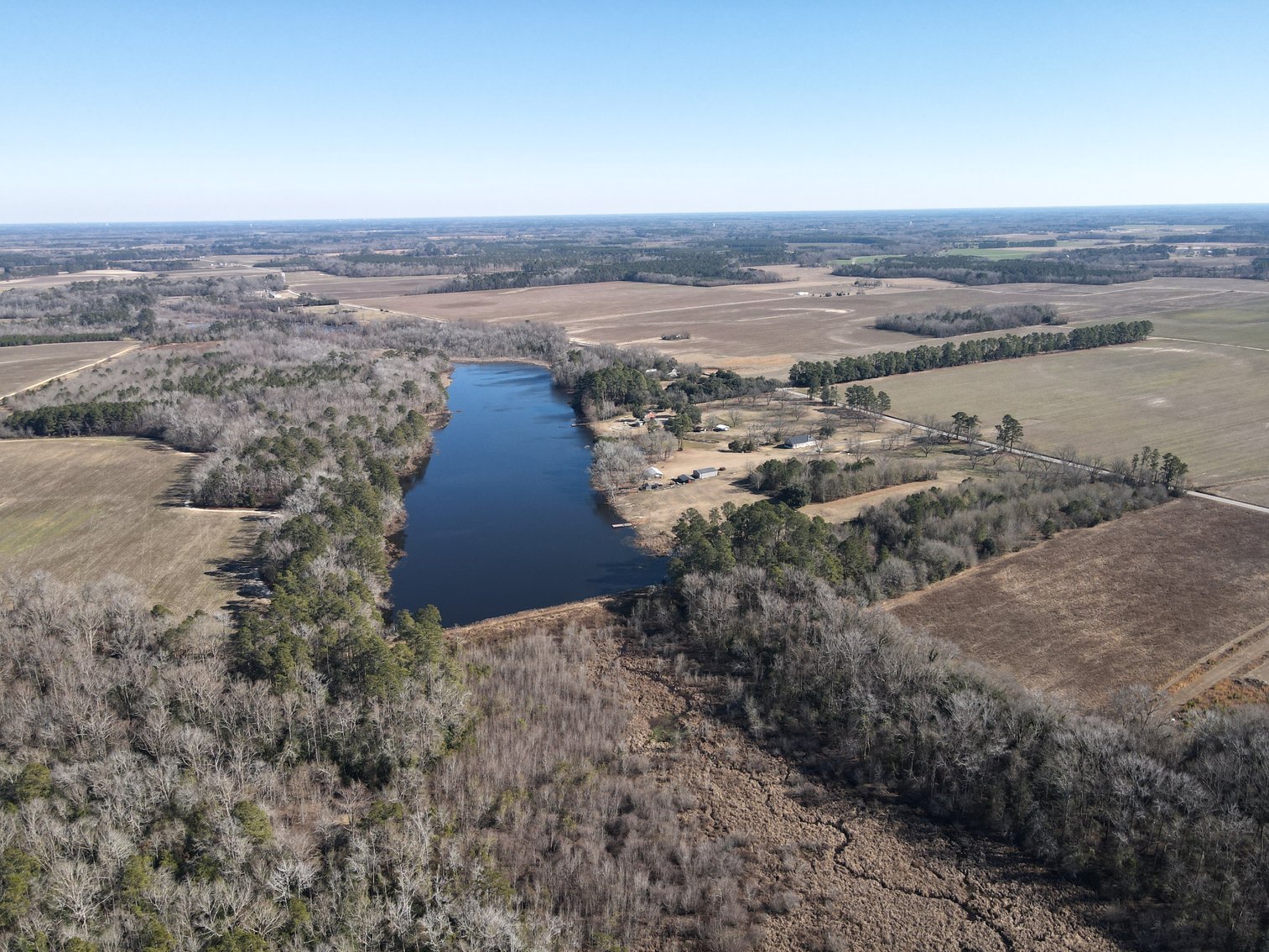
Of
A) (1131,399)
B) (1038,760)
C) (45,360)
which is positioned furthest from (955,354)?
(45,360)

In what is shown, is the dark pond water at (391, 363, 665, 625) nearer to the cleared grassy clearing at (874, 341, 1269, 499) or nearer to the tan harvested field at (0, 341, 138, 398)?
the cleared grassy clearing at (874, 341, 1269, 499)

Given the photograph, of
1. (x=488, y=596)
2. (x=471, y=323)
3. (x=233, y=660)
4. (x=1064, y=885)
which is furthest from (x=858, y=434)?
(x=471, y=323)

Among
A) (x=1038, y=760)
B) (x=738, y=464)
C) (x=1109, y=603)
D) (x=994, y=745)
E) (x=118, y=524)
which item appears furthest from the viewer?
(x=738, y=464)

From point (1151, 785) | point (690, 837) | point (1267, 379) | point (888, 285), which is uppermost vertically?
point (888, 285)

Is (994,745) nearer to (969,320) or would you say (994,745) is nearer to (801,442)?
(801,442)

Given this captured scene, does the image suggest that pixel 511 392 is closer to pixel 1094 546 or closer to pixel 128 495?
pixel 128 495

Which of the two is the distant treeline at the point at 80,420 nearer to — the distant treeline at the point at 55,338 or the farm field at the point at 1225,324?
the distant treeline at the point at 55,338

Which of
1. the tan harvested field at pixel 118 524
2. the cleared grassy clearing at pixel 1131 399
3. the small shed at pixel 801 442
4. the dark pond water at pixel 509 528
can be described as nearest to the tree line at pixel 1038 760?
the dark pond water at pixel 509 528
